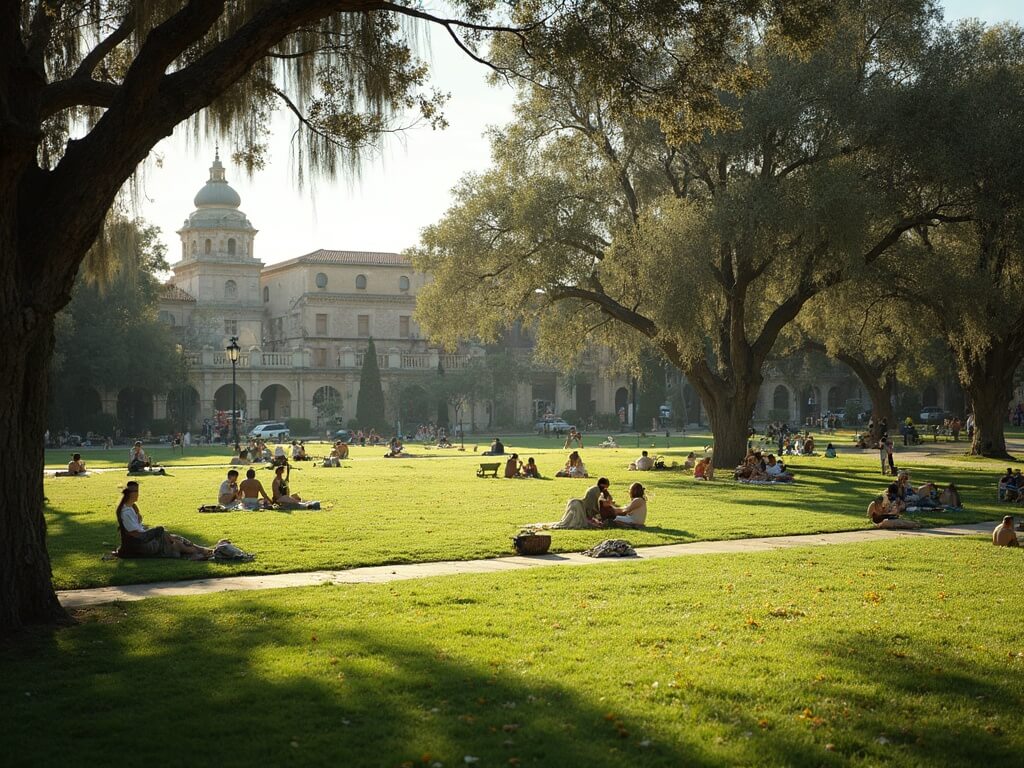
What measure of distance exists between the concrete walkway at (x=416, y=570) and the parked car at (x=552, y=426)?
57564 millimetres

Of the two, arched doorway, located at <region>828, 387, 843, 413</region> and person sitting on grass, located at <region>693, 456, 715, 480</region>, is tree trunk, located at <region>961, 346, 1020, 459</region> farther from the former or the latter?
arched doorway, located at <region>828, 387, 843, 413</region>

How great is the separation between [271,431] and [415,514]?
2031 inches

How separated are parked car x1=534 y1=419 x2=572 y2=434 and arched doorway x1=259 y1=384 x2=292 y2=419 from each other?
19.0 meters

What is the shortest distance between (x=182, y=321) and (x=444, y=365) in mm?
21656

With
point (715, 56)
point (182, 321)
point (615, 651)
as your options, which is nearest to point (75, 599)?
point (615, 651)

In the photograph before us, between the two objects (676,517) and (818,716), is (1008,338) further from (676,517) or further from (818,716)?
(818,716)

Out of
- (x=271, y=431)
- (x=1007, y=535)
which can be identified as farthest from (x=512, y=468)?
(x=271, y=431)

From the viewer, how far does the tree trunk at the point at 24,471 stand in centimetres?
962

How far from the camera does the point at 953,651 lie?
9.32 m

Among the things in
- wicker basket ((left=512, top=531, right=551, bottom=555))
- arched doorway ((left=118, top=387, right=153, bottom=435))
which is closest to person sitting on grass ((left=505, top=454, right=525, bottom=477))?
wicker basket ((left=512, top=531, right=551, bottom=555))

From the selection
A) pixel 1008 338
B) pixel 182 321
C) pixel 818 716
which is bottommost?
pixel 818 716

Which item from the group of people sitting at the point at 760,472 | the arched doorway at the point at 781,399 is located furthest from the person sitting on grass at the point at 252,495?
the arched doorway at the point at 781,399

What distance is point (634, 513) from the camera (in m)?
18.9

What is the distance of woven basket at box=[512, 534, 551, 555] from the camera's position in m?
15.5
